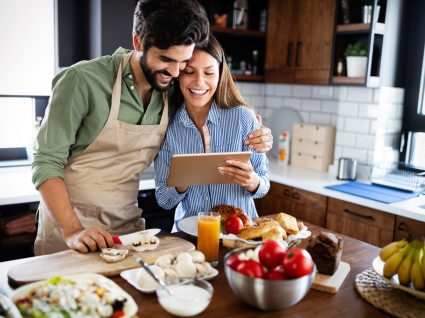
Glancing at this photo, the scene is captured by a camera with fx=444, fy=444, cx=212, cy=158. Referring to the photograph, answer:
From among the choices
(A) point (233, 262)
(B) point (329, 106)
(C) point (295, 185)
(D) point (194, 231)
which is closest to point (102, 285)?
(A) point (233, 262)

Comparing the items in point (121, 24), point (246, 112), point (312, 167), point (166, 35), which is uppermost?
point (121, 24)

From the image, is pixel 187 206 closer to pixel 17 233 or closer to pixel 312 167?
pixel 17 233

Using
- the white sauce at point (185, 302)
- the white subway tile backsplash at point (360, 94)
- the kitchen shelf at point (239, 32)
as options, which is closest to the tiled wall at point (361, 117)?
the white subway tile backsplash at point (360, 94)

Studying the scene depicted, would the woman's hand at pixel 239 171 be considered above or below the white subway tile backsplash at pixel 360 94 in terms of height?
below

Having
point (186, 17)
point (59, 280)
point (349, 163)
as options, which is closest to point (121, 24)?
point (186, 17)

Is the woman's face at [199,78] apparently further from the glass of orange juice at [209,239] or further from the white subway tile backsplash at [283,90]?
the white subway tile backsplash at [283,90]

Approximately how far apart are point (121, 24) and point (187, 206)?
5.97 feet

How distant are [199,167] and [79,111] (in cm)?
54

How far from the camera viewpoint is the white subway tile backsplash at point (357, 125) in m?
3.52

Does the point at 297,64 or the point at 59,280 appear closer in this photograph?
the point at 59,280

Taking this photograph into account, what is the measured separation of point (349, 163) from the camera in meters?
3.50

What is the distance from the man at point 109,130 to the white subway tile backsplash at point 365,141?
1704mm

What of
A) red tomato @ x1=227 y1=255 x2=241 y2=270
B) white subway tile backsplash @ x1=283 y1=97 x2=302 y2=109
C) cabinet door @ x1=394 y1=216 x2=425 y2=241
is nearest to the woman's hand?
red tomato @ x1=227 y1=255 x2=241 y2=270

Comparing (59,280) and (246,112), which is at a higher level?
(246,112)
